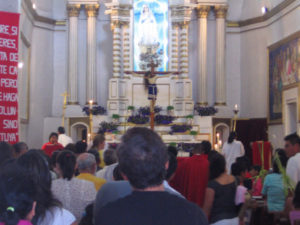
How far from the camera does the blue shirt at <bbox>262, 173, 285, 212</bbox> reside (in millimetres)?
6797

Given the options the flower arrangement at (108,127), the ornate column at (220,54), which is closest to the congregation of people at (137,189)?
the flower arrangement at (108,127)

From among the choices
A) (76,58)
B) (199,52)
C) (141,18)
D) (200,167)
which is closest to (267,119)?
(199,52)

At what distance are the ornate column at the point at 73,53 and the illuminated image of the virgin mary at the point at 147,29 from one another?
261 cm

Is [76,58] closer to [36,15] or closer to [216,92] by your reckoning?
[36,15]

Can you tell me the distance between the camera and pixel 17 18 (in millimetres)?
13094

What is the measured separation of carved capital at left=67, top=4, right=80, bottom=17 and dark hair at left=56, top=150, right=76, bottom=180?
16.9 meters

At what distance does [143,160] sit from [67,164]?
235 centimetres

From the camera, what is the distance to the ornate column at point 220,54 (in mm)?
21562

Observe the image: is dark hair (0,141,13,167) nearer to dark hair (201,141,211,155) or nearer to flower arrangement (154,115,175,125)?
dark hair (201,141,211,155)

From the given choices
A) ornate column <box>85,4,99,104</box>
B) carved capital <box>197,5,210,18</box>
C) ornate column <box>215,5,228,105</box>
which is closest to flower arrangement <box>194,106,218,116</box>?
ornate column <box>215,5,228,105</box>

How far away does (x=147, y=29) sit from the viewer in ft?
70.1

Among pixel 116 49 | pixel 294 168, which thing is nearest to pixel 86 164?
pixel 294 168

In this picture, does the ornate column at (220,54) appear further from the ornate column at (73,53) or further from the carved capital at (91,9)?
the ornate column at (73,53)

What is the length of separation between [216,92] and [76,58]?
19.4ft
